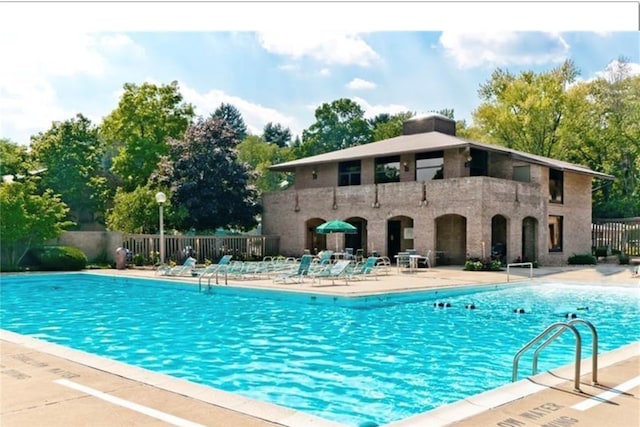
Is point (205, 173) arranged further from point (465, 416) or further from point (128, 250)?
point (465, 416)

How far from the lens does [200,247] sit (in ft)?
92.5

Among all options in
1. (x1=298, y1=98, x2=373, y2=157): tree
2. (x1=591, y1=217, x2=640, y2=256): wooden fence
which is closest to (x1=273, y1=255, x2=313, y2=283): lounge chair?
(x1=591, y1=217, x2=640, y2=256): wooden fence

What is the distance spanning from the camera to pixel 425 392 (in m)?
6.97

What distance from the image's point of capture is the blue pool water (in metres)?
7.12

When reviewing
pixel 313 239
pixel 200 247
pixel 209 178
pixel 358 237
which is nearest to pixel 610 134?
pixel 358 237

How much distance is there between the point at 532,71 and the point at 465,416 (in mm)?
43090

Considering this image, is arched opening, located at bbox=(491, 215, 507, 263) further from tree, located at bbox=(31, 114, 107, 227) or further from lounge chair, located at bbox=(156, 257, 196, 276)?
tree, located at bbox=(31, 114, 107, 227)

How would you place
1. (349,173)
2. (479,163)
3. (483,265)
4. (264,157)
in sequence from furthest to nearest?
(264,157), (349,173), (479,163), (483,265)

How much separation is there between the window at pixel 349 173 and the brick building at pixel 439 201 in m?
0.06

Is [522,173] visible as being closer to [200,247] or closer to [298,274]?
[298,274]

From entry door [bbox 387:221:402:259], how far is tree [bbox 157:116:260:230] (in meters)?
8.05

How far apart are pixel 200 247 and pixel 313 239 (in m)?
6.61

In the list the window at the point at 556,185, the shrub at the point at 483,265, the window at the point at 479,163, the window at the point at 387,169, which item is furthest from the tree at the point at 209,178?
the window at the point at 556,185

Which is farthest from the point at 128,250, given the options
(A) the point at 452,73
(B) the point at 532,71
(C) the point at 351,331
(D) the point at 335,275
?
(B) the point at 532,71
